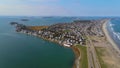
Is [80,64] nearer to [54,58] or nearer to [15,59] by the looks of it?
[54,58]

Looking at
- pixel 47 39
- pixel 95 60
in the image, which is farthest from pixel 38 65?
pixel 47 39

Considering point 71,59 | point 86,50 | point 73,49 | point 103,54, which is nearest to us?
point 71,59

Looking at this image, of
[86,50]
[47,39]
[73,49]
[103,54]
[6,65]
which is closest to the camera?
[6,65]

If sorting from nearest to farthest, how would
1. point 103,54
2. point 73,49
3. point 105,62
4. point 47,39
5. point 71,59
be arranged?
1. point 105,62
2. point 71,59
3. point 103,54
4. point 73,49
5. point 47,39

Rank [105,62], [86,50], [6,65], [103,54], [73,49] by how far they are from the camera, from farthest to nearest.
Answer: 1. [73,49]
2. [86,50]
3. [103,54]
4. [105,62]
5. [6,65]

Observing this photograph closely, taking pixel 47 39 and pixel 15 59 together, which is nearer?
pixel 15 59

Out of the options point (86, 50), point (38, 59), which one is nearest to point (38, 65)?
point (38, 59)

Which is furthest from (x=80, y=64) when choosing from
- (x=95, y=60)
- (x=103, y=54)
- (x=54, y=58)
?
(x=103, y=54)

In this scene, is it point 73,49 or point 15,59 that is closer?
point 15,59

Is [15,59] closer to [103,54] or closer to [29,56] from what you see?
[29,56]
